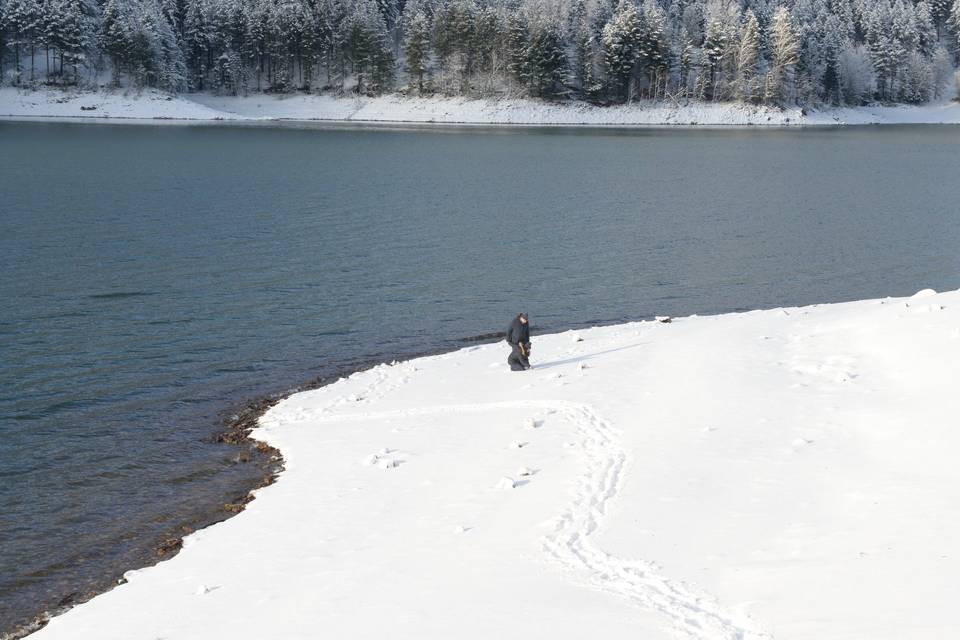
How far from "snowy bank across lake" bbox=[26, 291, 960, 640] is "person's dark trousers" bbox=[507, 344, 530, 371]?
54 cm

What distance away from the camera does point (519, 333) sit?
25516 millimetres

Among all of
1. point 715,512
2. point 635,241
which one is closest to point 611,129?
point 635,241

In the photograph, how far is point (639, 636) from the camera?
1053 cm

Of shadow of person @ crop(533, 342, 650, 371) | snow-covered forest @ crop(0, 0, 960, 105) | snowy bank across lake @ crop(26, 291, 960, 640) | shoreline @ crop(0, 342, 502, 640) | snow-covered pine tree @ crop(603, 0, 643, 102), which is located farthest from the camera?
snow-covered pine tree @ crop(603, 0, 643, 102)

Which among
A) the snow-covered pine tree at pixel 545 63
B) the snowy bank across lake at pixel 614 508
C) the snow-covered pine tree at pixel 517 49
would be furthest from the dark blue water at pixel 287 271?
the snow-covered pine tree at pixel 517 49

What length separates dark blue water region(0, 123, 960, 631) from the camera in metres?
19.8

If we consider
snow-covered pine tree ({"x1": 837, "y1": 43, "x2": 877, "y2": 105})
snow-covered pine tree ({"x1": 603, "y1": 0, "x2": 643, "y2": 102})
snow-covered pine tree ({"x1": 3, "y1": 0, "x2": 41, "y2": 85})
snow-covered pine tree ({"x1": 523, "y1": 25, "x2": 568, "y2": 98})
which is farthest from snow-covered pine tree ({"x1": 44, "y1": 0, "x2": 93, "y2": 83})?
snow-covered pine tree ({"x1": 837, "y1": 43, "x2": 877, "y2": 105})

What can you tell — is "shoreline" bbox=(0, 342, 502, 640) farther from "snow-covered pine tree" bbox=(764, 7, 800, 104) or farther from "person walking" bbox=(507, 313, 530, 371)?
"snow-covered pine tree" bbox=(764, 7, 800, 104)

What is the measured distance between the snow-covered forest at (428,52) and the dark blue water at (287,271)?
202 ft

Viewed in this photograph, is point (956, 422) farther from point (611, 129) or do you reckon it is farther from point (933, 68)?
point (933, 68)

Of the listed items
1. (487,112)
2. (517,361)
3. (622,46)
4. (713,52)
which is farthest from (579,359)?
(713,52)

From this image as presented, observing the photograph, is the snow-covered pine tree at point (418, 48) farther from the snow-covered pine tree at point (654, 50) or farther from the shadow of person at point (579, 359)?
the shadow of person at point (579, 359)

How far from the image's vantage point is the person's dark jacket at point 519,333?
25.4 metres

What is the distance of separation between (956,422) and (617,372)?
9.07 metres
